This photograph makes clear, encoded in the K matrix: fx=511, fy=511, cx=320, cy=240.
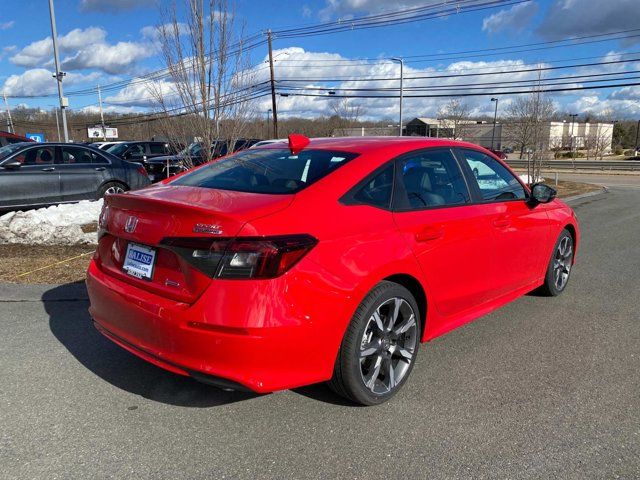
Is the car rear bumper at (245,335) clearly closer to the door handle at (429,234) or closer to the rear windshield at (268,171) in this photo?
the rear windshield at (268,171)

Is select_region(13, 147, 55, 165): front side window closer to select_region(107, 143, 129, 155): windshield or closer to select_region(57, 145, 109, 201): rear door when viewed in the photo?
select_region(57, 145, 109, 201): rear door

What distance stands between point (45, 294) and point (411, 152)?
3.98 metres

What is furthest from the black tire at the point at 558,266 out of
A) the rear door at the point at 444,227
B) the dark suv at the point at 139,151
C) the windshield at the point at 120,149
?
the windshield at the point at 120,149

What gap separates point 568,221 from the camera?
5.23 meters

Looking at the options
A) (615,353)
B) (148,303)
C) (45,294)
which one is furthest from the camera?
(45,294)

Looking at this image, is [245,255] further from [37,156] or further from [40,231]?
[37,156]

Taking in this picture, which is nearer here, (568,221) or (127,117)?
(568,221)

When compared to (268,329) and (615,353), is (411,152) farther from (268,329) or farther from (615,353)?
(615,353)

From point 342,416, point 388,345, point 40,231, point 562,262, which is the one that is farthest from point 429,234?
point 40,231

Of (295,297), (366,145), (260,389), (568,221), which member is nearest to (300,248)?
(295,297)

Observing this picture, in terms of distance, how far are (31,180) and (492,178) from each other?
8566 mm

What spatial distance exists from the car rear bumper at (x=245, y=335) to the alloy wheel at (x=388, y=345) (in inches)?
12.8

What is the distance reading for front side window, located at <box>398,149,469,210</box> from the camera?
3.41 meters

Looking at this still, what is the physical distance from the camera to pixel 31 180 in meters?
9.46
